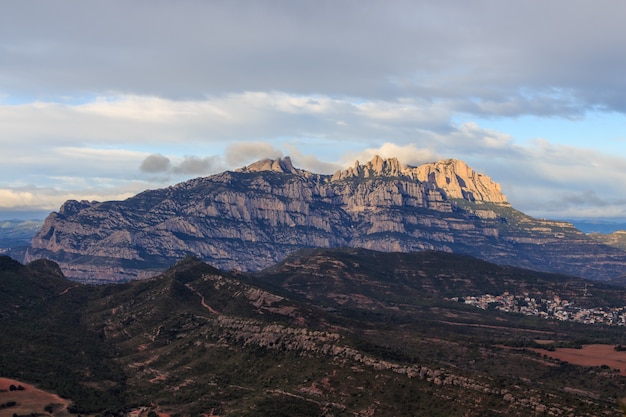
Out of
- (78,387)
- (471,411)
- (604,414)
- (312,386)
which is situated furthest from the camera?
(78,387)

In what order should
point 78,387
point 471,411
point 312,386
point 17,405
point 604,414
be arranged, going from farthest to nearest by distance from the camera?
point 78,387 → point 312,386 → point 17,405 → point 471,411 → point 604,414

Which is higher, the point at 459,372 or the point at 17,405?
the point at 459,372

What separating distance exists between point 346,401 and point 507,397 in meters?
36.0

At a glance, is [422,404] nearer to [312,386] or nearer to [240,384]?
[312,386]

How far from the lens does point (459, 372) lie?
587 feet

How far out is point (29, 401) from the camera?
175m

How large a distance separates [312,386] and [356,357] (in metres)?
15.5

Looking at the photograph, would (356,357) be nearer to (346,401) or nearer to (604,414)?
(346,401)

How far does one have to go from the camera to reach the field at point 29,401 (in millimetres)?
→ 166712

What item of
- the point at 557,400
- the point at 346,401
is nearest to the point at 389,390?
the point at 346,401

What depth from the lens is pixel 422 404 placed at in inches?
6457

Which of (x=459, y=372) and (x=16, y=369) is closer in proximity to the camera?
(x=459, y=372)

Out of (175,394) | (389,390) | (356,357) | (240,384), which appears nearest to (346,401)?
(389,390)

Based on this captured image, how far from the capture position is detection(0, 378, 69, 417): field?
167 metres
